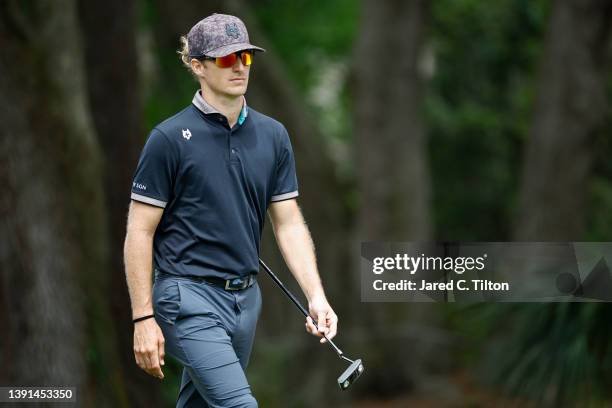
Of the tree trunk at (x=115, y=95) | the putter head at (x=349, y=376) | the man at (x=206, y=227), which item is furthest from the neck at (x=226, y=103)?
the tree trunk at (x=115, y=95)

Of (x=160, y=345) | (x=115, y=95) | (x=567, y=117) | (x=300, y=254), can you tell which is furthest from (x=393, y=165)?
(x=160, y=345)

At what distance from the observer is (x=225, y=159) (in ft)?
16.4

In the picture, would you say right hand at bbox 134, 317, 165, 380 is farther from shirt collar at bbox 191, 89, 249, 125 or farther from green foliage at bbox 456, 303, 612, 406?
green foliage at bbox 456, 303, 612, 406

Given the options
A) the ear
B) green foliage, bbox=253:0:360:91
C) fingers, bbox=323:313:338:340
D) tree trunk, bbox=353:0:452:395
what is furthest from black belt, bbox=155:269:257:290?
green foliage, bbox=253:0:360:91

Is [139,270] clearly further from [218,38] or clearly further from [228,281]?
[218,38]

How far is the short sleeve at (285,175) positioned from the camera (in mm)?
5285

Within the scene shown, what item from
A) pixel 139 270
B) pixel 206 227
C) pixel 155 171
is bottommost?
pixel 139 270

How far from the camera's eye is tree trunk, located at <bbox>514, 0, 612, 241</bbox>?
47.1 ft

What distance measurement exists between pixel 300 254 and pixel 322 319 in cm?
38

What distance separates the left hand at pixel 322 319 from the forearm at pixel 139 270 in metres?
0.72

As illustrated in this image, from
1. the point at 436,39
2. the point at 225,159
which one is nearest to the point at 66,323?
the point at 225,159

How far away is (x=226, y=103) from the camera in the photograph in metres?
5.04

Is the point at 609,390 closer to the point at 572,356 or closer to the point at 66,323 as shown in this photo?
the point at 572,356

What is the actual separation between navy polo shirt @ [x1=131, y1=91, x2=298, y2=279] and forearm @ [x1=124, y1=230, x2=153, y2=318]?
143mm
